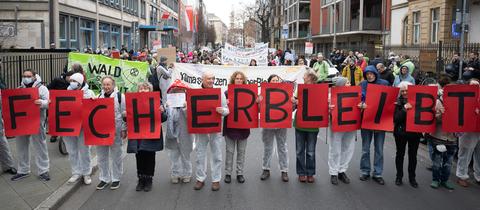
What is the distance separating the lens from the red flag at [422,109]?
803 cm

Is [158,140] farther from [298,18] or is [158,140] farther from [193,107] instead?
[298,18]

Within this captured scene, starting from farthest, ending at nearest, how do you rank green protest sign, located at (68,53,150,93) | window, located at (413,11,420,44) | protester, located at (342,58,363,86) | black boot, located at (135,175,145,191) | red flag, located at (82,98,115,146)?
window, located at (413,11,420,44) → protester, located at (342,58,363,86) → green protest sign, located at (68,53,150,93) → black boot, located at (135,175,145,191) → red flag, located at (82,98,115,146)

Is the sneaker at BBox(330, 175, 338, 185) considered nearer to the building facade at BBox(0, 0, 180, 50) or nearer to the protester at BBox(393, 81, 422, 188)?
the protester at BBox(393, 81, 422, 188)

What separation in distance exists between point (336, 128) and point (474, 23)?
74.9 feet

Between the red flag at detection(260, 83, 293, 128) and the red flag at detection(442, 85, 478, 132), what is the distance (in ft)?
7.81

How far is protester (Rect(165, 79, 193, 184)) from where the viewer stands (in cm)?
808

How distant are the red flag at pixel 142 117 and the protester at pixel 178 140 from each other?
24 cm

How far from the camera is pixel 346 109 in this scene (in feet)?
27.4

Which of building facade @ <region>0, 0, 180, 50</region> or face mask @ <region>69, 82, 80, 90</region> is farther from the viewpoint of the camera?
building facade @ <region>0, 0, 180, 50</region>

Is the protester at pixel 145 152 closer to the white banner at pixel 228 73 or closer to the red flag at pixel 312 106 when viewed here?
the red flag at pixel 312 106

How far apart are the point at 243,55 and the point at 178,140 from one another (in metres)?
15.9

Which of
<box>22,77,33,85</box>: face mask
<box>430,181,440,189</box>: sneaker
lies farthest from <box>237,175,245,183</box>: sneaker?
<box>22,77,33,85</box>: face mask

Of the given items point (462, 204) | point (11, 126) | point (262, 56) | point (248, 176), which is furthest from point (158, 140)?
point (262, 56)

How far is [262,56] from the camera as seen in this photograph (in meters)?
23.7
